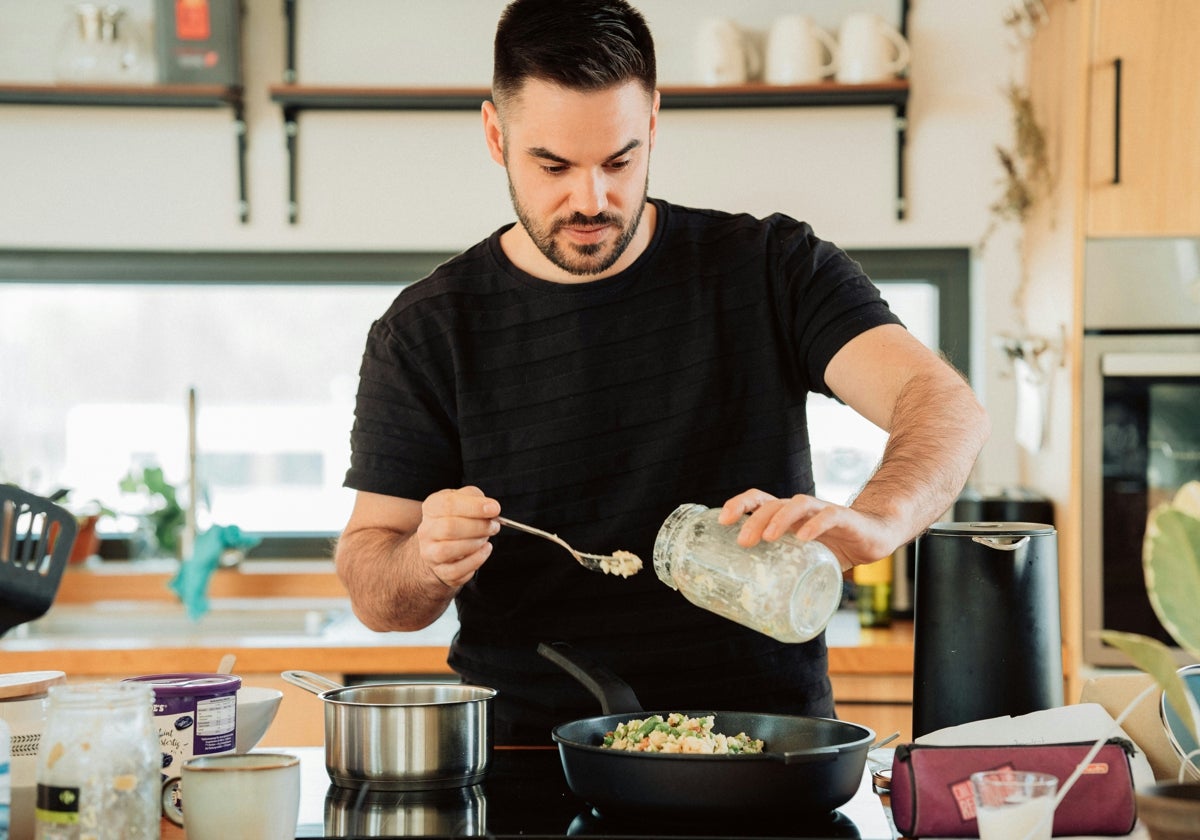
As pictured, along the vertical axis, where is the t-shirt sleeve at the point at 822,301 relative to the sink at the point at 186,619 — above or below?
above

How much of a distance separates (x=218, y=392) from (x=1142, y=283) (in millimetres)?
2164

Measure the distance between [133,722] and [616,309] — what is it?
917 millimetres

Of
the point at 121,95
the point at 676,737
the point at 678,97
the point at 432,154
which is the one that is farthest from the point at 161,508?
the point at 676,737

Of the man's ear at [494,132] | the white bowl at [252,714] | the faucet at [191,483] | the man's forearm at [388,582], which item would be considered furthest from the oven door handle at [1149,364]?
the faucet at [191,483]

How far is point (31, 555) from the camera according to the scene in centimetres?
106

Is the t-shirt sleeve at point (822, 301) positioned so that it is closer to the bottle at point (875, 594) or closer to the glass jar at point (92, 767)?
the glass jar at point (92, 767)

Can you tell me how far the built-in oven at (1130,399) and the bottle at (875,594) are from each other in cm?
39

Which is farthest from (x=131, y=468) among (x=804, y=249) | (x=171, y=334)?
(x=804, y=249)

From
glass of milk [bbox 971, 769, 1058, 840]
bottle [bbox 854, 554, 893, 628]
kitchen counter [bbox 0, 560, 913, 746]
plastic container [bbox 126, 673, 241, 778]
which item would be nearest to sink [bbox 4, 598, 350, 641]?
kitchen counter [bbox 0, 560, 913, 746]

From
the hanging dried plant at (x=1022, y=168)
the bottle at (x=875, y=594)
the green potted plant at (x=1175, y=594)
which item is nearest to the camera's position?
the green potted plant at (x=1175, y=594)

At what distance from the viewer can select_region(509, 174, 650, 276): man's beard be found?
63.2 inches

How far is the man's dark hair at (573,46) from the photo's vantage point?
153 centimetres

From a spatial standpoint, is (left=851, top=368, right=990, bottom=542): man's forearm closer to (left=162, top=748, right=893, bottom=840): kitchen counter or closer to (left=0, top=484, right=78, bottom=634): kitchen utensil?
(left=162, top=748, right=893, bottom=840): kitchen counter

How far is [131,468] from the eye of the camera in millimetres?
3248
